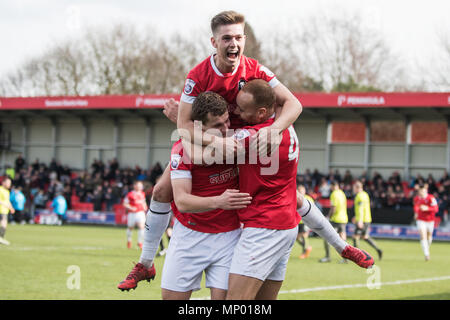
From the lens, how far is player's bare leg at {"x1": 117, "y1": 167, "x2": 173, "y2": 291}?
6.18m

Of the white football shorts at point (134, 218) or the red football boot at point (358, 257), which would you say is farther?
the white football shorts at point (134, 218)

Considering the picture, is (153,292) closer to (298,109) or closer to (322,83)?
(298,109)

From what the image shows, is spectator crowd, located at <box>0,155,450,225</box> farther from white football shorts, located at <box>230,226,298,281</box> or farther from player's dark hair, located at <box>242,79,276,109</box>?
player's dark hair, located at <box>242,79,276,109</box>

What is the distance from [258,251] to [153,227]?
1.50 meters

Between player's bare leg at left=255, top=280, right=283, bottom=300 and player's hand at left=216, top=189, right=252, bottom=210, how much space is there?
899 mm

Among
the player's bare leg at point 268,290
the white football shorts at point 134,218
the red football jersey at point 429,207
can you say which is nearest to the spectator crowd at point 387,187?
the red football jersey at point 429,207

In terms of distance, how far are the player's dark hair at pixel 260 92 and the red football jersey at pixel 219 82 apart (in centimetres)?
42

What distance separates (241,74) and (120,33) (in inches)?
1701

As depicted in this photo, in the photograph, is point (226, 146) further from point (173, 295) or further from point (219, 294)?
point (173, 295)

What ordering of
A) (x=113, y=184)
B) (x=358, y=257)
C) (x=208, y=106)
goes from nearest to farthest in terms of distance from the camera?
(x=208, y=106)
(x=358, y=257)
(x=113, y=184)

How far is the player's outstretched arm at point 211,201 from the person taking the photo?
17.3 feet

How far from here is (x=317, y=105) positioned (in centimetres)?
3166

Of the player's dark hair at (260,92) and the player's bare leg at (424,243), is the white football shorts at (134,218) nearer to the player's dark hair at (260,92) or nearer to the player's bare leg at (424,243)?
the player's bare leg at (424,243)

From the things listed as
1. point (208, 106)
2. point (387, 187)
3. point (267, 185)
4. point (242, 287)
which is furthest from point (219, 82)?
point (387, 187)
